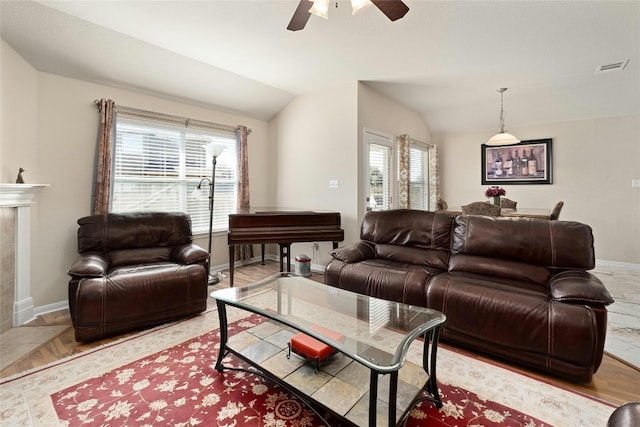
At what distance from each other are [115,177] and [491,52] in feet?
15.2

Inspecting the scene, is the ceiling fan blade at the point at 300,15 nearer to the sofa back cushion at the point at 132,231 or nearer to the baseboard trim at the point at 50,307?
the sofa back cushion at the point at 132,231

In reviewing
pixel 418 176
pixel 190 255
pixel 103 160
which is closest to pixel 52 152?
pixel 103 160

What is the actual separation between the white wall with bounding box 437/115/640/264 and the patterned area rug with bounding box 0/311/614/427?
14.9 ft

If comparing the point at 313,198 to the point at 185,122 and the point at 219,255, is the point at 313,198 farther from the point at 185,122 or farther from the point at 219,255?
the point at 185,122

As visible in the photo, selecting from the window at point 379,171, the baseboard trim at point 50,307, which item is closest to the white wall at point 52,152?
the baseboard trim at point 50,307

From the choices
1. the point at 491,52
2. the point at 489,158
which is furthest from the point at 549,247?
the point at 489,158

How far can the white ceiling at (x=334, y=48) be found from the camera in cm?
258

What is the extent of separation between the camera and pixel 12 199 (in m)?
2.62

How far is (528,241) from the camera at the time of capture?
254cm

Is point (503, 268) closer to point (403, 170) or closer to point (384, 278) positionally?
point (384, 278)

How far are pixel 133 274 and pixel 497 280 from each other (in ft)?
10.2

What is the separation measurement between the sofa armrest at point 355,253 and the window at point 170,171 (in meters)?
2.30

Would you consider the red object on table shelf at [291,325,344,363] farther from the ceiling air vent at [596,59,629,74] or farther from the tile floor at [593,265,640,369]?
the ceiling air vent at [596,59,629,74]

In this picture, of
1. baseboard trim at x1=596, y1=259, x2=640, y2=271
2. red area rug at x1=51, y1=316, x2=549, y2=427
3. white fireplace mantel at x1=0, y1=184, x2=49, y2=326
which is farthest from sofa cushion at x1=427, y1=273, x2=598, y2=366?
baseboard trim at x1=596, y1=259, x2=640, y2=271
